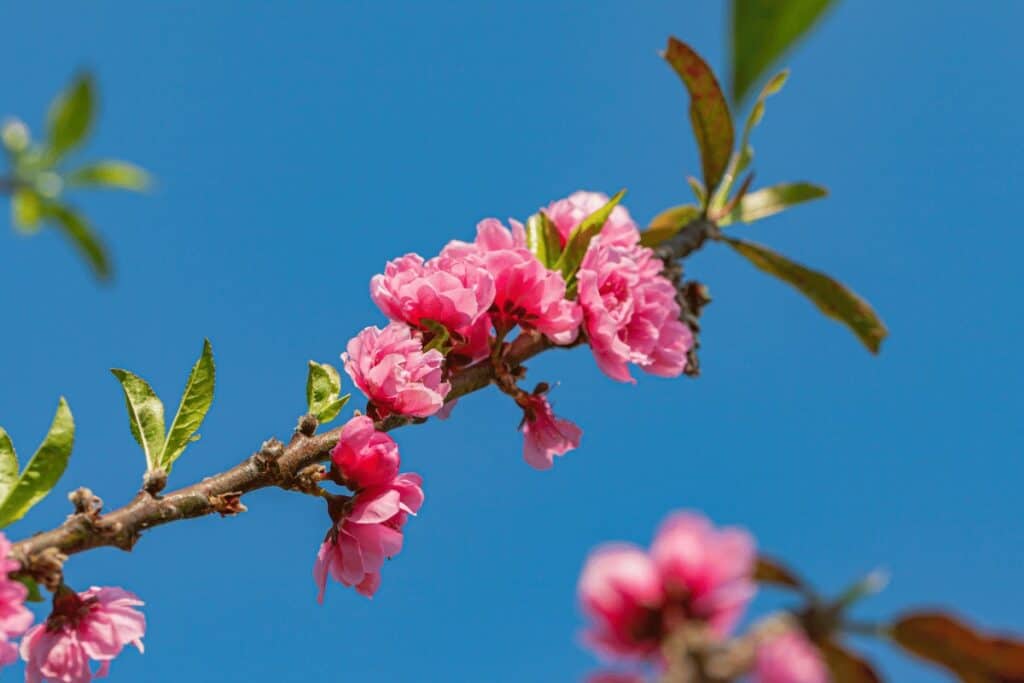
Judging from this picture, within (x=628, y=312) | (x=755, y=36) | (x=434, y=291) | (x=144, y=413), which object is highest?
(x=628, y=312)

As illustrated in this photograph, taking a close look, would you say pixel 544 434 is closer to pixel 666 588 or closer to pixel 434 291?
pixel 434 291

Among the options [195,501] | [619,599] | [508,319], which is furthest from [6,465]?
[619,599]

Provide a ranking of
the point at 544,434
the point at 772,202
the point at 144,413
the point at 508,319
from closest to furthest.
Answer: the point at 144,413 → the point at 508,319 → the point at 544,434 → the point at 772,202

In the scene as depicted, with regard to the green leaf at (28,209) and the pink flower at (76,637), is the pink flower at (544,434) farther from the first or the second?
the green leaf at (28,209)

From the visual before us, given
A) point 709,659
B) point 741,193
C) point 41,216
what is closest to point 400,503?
point 41,216

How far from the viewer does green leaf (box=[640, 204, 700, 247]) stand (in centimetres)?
281

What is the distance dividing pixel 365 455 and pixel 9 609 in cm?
65

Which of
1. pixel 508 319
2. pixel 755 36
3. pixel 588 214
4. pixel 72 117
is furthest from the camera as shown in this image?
pixel 588 214

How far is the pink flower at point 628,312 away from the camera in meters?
2.15

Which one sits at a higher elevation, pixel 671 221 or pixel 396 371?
pixel 671 221

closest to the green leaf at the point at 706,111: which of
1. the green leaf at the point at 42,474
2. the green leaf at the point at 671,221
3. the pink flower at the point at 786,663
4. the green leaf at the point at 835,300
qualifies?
the green leaf at the point at 671,221

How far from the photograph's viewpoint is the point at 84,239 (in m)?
1.22

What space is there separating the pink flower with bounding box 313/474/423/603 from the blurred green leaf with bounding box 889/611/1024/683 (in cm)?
108

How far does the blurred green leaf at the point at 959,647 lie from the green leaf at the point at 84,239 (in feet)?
3.32
